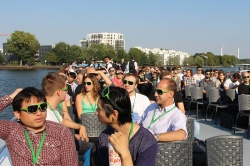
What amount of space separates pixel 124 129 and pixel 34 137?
26.4 inches

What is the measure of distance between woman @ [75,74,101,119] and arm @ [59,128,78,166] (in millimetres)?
2913

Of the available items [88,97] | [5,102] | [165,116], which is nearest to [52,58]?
[88,97]

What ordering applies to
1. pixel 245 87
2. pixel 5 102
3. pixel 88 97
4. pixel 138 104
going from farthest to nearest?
pixel 245 87, pixel 88 97, pixel 138 104, pixel 5 102

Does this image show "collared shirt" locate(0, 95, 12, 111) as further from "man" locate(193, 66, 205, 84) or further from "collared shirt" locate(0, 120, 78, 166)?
"man" locate(193, 66, 205, 84)

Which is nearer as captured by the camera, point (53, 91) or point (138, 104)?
point (53, 91)

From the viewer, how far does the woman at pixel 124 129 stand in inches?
88.0

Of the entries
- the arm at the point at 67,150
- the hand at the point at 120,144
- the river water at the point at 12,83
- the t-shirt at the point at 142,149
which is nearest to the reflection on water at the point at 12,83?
the river water at the point at 12,83

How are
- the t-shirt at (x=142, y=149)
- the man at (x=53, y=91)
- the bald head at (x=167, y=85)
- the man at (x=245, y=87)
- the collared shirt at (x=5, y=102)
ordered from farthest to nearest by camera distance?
the man at (x=245, y=87) → the bald head at (x=167, y=85) → the man at (x=53, y=91) → the collared shirt at (x=5, y=102) → the t-shirt at (x=142, y=149)

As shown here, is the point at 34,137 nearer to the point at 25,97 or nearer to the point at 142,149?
the point at 25,97

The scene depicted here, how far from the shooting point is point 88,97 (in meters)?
5.58

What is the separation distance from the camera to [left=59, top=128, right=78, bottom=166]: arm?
8.21 ft

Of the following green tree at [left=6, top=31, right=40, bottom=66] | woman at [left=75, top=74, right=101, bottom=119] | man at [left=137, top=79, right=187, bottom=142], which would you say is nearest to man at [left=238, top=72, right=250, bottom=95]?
woman at [left=75, top=74, right=101, bottom=119]

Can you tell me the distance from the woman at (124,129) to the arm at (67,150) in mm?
219

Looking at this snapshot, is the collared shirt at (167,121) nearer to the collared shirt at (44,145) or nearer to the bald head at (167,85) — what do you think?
the bald head at (167,85)
